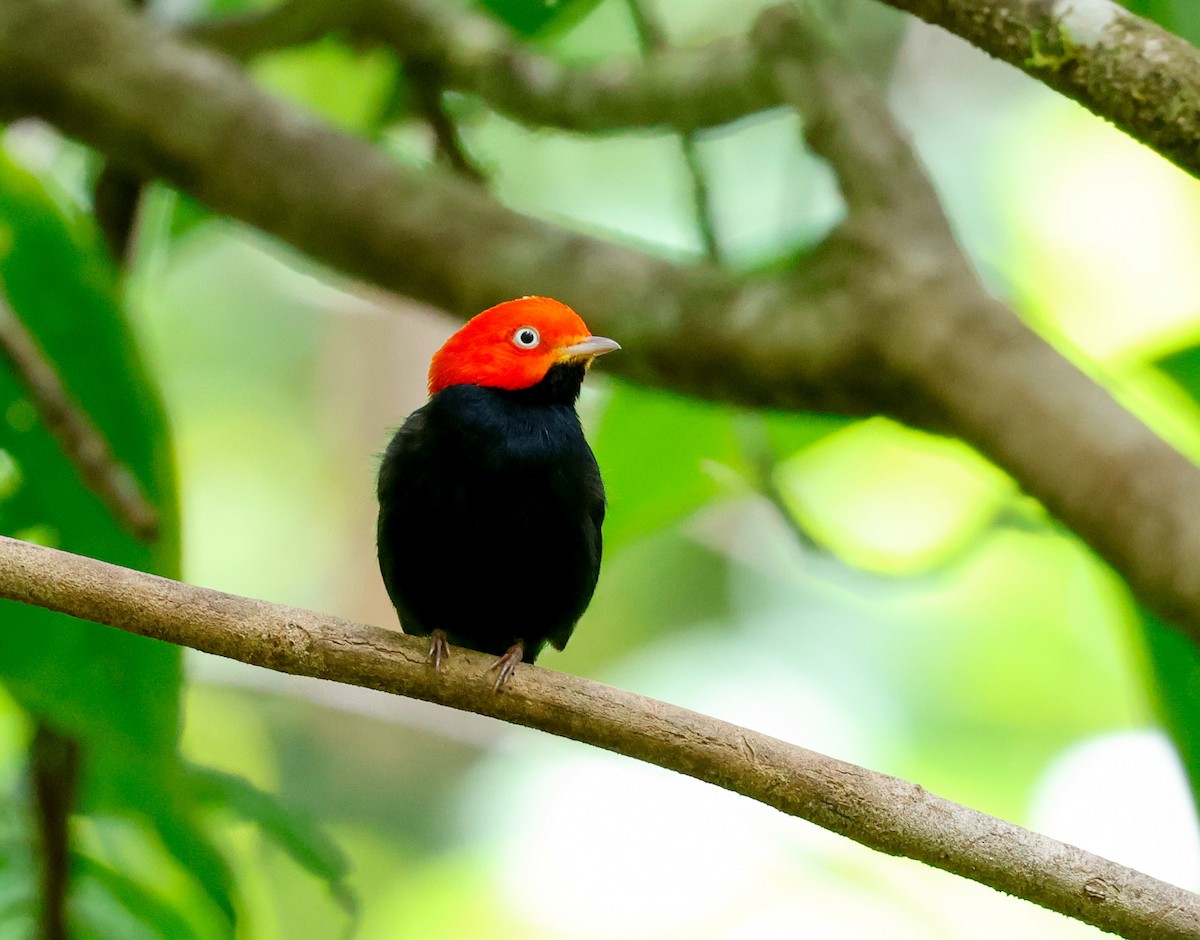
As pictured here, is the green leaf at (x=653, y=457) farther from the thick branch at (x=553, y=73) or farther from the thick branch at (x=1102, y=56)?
the thick branch at (x=1102, y=56)

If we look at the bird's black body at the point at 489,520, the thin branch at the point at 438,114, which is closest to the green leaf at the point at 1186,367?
the bird's black body at the point at 489,520

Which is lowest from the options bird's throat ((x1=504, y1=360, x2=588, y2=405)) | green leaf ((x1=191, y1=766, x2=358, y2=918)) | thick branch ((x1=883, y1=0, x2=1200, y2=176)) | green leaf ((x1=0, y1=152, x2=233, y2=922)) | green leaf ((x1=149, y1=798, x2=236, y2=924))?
green leaf ((x1=149, y1=798, x2=236, y2=924))

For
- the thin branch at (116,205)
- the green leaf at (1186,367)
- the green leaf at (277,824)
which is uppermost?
the green leaf at (1186,367)

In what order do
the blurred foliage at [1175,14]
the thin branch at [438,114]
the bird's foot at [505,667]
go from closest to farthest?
the bird's foot at [505,667], the blurred foliage at [1175,14], the thin branch at [438,114]

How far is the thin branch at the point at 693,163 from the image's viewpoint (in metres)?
3.84

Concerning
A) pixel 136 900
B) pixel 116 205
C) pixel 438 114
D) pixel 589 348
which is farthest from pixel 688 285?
pixel 136 900

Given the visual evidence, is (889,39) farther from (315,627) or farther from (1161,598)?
(315,627)

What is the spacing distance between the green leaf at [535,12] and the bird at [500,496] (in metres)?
1.18

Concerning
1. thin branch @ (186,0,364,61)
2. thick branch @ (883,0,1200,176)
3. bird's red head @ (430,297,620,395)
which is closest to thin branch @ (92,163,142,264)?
thin branch @ (186,0,364,61)

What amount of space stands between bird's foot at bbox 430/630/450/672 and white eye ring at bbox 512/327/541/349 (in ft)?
3.04

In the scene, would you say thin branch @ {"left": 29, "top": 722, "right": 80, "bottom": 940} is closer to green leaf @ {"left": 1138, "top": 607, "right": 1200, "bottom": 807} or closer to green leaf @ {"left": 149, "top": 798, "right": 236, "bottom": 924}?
green leaf @ {"left": 149, "top": 798, "right": 236, "bottom": 924}

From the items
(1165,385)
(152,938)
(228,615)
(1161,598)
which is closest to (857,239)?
(1165,385)

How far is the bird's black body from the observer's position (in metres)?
2.96

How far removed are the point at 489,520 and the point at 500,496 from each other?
0.20 ft
